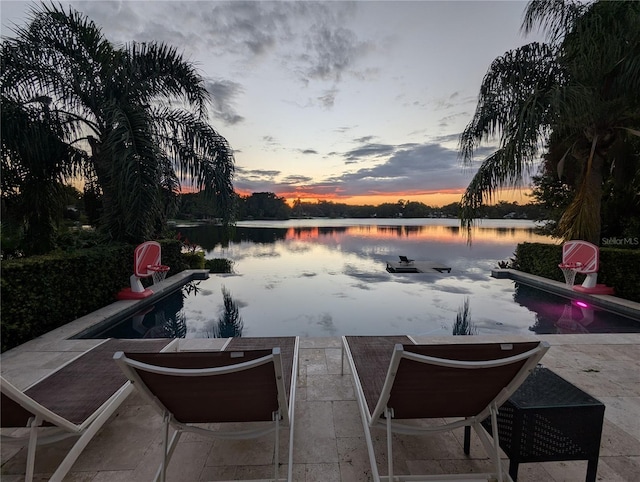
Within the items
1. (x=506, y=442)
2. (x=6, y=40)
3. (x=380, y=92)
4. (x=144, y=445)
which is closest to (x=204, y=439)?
(x=144, y=445)

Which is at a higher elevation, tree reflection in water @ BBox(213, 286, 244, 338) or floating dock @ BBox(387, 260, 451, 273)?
floating dock @ BBox(387, 260, 451, 273)

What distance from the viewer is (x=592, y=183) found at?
760cm

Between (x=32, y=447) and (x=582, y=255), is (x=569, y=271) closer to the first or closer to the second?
(x=582, y=255)

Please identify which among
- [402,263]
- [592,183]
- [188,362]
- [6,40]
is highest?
[6,40]

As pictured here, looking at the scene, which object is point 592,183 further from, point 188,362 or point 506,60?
point 188,362

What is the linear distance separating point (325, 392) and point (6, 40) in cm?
835

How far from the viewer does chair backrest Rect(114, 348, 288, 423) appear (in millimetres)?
1505

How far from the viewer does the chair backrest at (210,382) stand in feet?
4.94

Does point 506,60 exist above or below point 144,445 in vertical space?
above

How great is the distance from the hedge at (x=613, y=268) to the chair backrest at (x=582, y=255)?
334mm

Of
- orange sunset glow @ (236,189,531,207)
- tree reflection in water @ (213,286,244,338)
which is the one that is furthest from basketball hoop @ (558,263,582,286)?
tree reflection in water @ (213,286,244,338)

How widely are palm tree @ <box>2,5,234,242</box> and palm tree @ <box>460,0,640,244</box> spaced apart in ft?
21.7

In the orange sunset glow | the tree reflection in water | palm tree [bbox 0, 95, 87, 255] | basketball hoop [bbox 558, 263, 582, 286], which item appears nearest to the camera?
the tree reflection in water

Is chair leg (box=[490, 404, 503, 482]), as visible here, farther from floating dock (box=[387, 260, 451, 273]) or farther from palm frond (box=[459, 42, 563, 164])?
floating dock (box=[387, 260, 451, 273])
